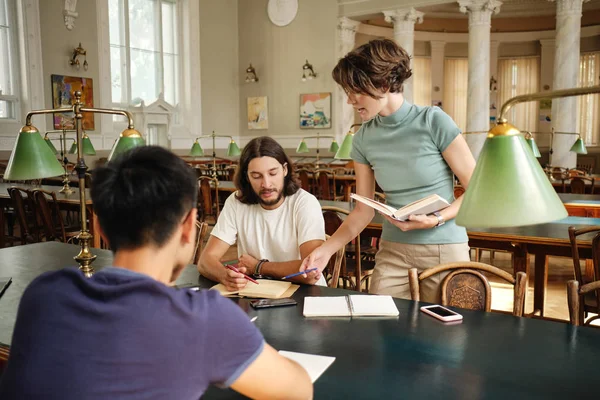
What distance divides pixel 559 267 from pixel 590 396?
4960 mm

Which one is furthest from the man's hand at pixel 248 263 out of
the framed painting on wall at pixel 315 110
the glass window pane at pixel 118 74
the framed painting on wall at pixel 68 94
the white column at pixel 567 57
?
the framed painting on wall at pixel 315 110

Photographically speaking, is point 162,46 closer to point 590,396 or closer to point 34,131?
point 34,131

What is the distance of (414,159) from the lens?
208 cm

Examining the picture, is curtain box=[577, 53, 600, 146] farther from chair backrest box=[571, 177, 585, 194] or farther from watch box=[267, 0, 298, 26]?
chair backrest box=[571, 177, 585, 194]

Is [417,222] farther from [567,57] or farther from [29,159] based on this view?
[567,57]

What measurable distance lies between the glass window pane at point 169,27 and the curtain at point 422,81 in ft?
21.0

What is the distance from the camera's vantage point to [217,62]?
576 inches

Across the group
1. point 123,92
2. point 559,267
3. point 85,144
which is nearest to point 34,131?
point 85,144

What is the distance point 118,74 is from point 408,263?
11.6 metres

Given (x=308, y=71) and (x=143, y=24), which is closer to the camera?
(x=143, y=24)

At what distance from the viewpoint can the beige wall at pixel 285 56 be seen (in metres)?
13.4

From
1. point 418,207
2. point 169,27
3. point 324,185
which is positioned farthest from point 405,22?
point 418,207

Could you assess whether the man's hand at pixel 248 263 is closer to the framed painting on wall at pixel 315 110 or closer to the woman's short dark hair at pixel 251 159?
the woman's short dark hair at pixel 251 159

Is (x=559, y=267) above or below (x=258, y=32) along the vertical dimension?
below
